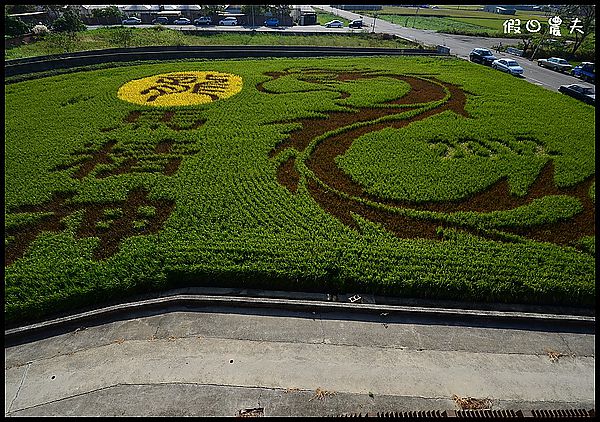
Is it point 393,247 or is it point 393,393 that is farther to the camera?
point 393,247

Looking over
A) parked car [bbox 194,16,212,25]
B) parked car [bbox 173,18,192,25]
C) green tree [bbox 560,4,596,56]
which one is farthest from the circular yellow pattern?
green tree [bbox 560,4,596,56]

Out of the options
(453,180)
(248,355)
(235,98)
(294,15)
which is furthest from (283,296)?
(294,15)

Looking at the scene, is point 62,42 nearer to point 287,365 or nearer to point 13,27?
point 13,27

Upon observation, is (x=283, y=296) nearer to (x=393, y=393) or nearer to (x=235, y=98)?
(x=393, y=393)

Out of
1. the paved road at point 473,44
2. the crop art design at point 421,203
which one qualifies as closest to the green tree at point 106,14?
the paved road at point 473,44

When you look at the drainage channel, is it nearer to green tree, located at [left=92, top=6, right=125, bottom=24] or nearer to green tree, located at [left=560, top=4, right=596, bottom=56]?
green tree, located at [left=560, top=4, right=596, bottom=56]

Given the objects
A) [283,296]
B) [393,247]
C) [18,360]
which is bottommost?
[18,360]
